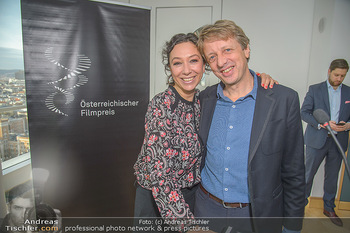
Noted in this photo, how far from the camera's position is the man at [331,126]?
304 centimetres

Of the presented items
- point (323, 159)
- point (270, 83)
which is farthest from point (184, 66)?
point (323, 159)

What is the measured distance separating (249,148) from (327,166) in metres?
2.83

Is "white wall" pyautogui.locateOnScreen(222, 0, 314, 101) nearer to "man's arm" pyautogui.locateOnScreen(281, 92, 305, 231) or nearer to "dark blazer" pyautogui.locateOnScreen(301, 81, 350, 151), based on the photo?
"dark blazer" pyautogui.locateOnScreen(301, 81, 350, 151)

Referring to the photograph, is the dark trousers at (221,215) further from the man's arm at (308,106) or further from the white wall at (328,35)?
the white wall at (328,35)

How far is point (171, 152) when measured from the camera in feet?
4.37

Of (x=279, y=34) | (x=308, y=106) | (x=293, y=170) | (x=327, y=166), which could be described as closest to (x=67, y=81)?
(x=293, y=170)

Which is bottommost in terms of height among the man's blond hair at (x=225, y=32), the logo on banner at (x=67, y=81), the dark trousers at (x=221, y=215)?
the dark trousers at (x=221, y=215)

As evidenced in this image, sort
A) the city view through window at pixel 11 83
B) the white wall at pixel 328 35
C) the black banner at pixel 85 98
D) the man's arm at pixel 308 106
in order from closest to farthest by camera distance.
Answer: the black banner at pixel 85 98
the city view through window at pixel 11 83
the white wall at pixel 328 35
the man's arm at pixel 308 106

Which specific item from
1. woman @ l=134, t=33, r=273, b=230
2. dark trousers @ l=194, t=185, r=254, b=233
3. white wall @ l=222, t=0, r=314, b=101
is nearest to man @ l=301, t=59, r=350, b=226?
white wall @ l=222, t=0, r=314, b=101

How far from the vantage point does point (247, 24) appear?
11.2 ft

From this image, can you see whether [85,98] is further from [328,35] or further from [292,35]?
[328,35]

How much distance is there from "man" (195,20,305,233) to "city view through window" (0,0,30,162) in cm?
233

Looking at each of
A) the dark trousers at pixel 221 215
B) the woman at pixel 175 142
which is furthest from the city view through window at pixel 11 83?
the dark trousers at pixel 221 215

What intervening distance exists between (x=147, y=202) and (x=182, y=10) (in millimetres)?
3069
